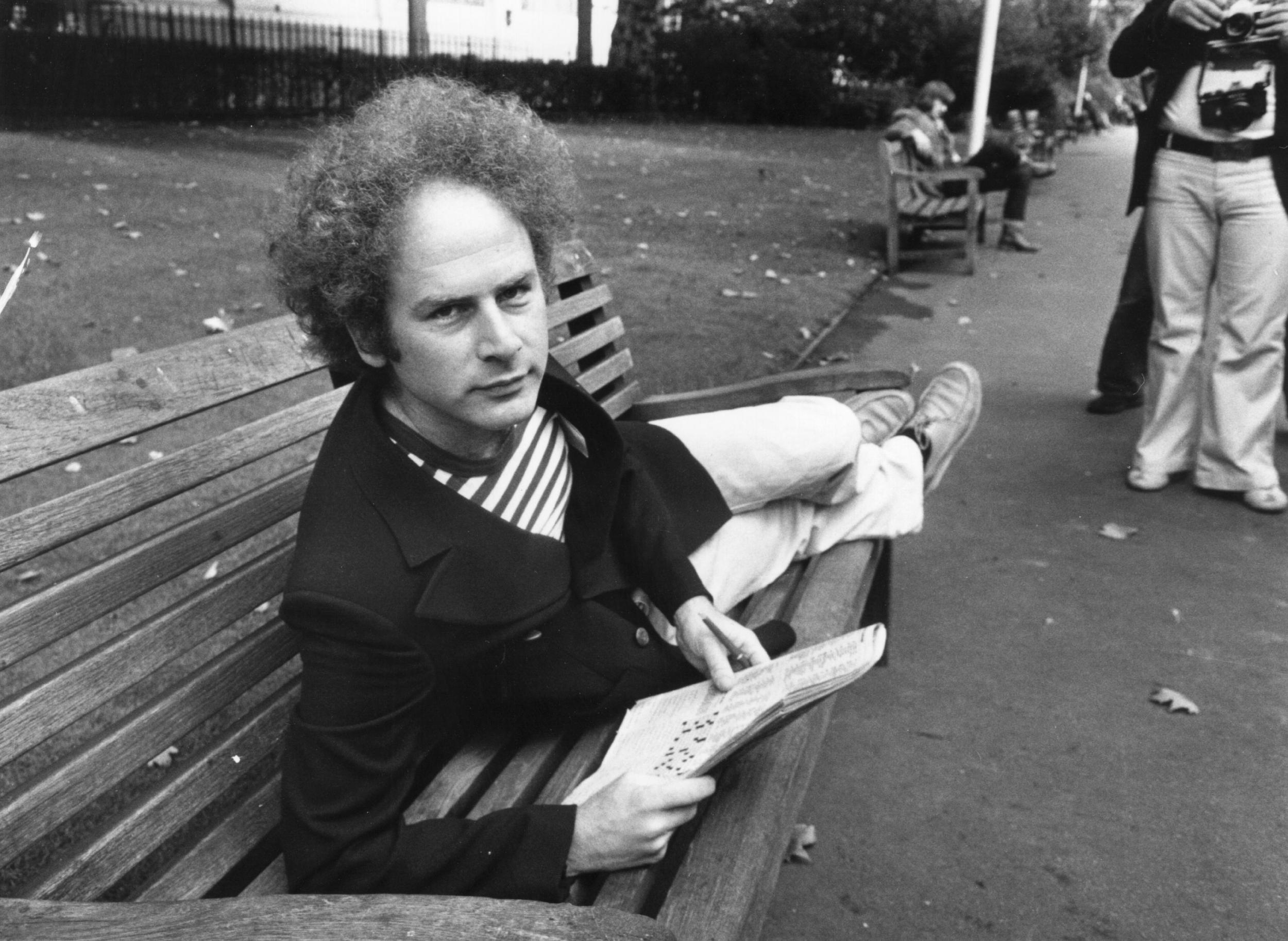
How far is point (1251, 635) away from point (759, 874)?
2615 millimetres

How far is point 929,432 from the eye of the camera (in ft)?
11.8

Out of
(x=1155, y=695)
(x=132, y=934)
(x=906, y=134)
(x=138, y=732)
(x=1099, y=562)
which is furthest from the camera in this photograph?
(x=906, y=134)

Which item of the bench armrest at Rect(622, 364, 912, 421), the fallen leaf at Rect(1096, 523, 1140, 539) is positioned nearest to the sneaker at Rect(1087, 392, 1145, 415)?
the fallen leaf at Rect(1096, 523, 1140, 539)

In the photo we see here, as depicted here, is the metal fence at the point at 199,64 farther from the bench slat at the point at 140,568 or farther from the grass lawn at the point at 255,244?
the bench slat at the point at 140,568

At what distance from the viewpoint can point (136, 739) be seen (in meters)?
1.79

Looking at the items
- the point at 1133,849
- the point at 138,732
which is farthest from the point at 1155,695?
the point at 138,732

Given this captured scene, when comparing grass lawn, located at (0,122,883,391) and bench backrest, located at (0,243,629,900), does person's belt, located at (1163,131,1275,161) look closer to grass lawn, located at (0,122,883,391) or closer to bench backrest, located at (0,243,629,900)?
grass lawn, located at (0,122,883,391)

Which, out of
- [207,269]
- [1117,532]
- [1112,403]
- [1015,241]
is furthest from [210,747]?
[1015,241]

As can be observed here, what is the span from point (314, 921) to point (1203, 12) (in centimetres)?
429

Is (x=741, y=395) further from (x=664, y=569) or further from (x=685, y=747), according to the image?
(x=685, y=747)

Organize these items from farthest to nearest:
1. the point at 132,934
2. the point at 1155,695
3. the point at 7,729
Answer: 1. the point at 1155,695
2. the point at 7,729
3. the point at 132,934

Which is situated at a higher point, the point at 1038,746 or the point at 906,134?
the point at 906,134

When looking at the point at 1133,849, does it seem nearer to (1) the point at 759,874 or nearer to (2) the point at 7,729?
(1) the point at 759,874

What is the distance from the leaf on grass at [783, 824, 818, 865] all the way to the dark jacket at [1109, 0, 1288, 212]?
2822 mm
